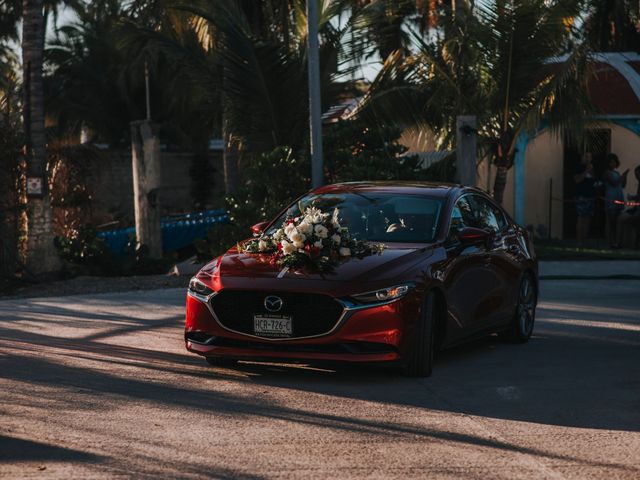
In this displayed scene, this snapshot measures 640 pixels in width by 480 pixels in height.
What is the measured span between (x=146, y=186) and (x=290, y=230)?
1234cm

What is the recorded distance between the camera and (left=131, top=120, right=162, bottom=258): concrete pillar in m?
21.9

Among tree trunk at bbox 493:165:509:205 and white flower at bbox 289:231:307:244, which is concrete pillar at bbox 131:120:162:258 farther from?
white flower at bbox 289:231:307:244

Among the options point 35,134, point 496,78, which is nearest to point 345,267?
point 35,134

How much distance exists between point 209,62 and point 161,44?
0.95 meters

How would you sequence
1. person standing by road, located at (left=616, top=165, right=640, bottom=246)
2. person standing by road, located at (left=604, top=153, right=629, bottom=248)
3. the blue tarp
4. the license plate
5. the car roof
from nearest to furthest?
the license plate, the car roof, the blue tarp, person standing by road, located at (left=616, top=165, right=640, bottom=246), person standing by road, located at (left=604, top=153, right=629, bottom=248)

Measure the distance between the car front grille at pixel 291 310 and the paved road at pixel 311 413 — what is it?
433mm

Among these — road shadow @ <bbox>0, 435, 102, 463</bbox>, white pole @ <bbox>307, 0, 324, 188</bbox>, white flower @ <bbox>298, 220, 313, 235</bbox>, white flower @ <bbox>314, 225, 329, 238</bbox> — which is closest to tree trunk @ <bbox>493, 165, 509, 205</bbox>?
white pole @ <bbox>307, 0, 324, 188</bbox>

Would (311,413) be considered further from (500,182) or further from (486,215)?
(500,182)

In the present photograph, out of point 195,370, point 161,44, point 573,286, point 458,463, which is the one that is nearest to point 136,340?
point 195,370

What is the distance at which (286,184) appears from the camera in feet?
64.6

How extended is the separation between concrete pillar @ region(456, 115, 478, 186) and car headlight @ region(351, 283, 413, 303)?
1054 cm

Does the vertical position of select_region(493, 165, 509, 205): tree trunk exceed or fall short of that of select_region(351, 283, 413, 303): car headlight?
it exceeds it

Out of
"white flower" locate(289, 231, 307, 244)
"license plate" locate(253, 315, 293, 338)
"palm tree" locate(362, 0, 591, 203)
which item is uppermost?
"palm tree" locate(362, 0, 591, 203)

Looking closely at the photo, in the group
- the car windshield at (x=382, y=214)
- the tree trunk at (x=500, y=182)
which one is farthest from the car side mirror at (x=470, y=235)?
the tree trunk at (x=500, y=182)
